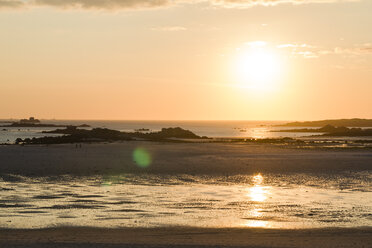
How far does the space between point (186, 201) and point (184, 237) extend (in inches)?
269

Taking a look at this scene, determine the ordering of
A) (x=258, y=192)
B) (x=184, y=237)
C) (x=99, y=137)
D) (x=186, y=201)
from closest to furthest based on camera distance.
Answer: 1. (x=184, y=237)
2. (x=186, y=201)
3. (x=258, y=192)
4. (x=99, y=137)

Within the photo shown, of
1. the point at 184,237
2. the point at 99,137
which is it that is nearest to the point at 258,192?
the point at 184,237

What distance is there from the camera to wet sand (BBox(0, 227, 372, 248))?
1545cm

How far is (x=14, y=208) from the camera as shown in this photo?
21.0 meters

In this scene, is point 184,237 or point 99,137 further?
point 99,137

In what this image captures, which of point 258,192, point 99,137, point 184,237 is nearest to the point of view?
point 184,237

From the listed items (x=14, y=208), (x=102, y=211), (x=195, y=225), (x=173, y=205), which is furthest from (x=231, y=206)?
(x=14, y=208)

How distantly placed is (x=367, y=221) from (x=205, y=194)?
8.92 metres

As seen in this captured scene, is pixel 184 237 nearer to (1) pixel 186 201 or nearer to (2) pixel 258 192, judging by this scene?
(1) pixel 186 201

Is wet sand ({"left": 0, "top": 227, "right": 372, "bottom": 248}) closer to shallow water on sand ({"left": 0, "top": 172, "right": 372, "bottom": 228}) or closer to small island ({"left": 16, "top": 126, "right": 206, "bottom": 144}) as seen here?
shallow water on sand ({"left": 0, "top": 172, "right": 372, "bottom": 228})

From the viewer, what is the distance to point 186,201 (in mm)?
23250

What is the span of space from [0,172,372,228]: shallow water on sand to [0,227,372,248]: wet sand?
91 cm

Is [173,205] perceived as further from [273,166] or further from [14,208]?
[273,166]

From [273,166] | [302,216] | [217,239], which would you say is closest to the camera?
[217,239]
